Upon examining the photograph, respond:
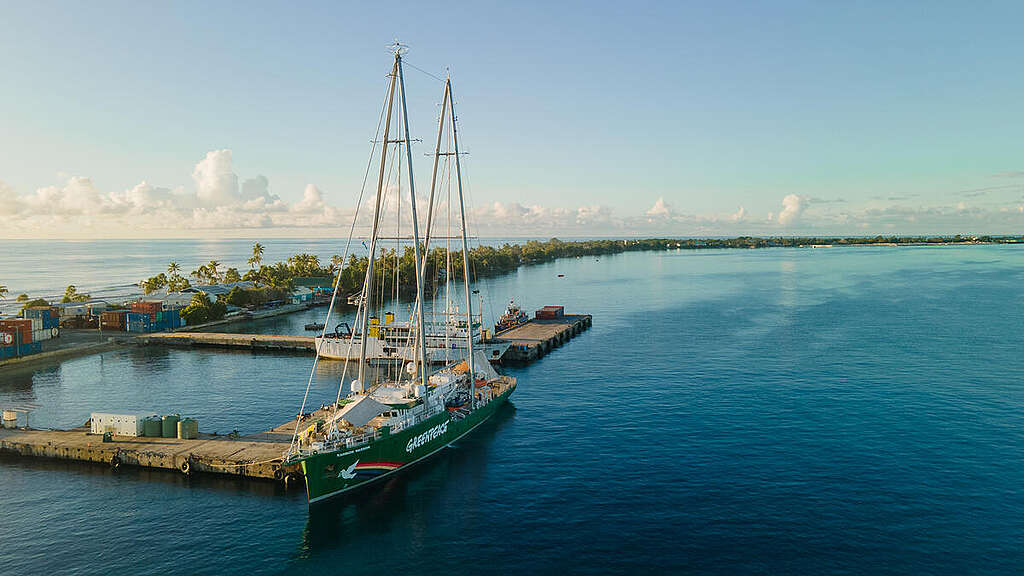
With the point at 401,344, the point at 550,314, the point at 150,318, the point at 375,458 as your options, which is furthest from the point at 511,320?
the point at 375,458

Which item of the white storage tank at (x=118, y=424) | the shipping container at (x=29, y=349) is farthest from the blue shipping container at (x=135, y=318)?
the white storage tank at (x=118, y=424)

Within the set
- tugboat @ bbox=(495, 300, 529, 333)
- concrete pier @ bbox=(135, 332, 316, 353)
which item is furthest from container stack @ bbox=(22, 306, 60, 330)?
tugboat @ bbox=(495, 300, 529, 333)

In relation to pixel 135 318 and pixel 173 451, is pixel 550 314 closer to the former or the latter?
pixel 135 318

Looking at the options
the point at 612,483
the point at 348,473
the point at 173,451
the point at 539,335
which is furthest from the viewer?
the point at 539,335

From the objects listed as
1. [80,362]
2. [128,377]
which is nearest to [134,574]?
[128,377]

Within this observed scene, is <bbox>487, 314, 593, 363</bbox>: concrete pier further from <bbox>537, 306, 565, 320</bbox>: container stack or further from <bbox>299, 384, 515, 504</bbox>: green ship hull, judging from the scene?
<bbox>299, 384, 515, 504</bbox>: green ship hull

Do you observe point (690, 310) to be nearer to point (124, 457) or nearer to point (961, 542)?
point (961, 542)
